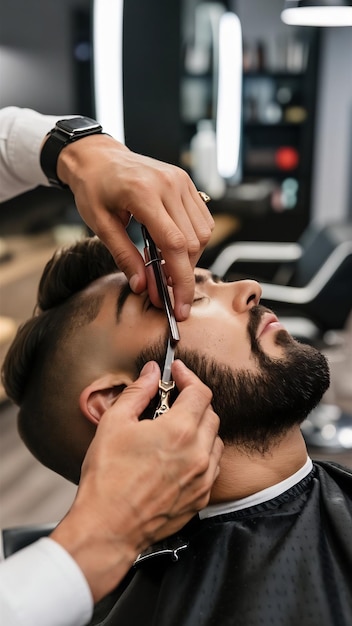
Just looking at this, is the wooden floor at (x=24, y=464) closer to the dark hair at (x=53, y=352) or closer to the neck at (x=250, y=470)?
the dark hair at (x=53, y=352)

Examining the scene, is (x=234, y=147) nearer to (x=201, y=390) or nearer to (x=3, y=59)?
(x=3, y=59)

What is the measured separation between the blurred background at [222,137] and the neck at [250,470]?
1.77 metres

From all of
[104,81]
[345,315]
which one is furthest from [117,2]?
[345,315]

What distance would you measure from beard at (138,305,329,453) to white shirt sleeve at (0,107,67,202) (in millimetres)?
458

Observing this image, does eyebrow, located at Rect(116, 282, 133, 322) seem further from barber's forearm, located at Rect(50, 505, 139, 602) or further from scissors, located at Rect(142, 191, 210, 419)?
barber's forearm, located at Rect(50, 505, 139, 602)

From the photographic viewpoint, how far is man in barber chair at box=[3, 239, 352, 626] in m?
1.08

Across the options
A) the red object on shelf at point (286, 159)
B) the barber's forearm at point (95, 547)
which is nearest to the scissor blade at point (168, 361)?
the barber's forearm at point (95, 547)

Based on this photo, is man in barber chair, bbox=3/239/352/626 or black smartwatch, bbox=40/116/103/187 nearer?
man in barber chair, bbox=3/239/352/626

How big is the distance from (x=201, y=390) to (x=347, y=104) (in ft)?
18.9

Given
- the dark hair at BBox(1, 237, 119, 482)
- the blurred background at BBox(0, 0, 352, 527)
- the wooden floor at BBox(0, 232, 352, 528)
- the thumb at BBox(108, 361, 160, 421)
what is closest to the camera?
the thumb at BBox(108, 361, 160, 421)

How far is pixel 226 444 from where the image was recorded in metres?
1.21

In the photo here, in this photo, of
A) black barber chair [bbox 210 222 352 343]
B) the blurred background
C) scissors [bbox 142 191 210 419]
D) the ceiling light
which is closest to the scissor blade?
scissors [bbox 142 191 210 419]

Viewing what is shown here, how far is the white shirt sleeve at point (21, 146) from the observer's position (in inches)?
53.5

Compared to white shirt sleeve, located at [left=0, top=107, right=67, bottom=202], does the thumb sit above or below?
below
